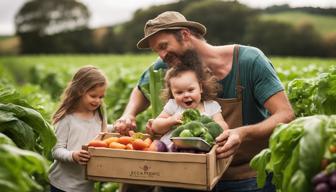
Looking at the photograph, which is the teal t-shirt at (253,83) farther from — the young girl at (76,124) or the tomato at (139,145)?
the young girl at (76,124)

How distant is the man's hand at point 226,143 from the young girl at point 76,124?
1425 millimetres

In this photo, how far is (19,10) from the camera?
9762 centimetres

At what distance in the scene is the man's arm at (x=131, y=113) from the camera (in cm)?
487

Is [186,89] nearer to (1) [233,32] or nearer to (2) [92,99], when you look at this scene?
(2) [92,99]

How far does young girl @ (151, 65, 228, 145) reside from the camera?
14.5 ft

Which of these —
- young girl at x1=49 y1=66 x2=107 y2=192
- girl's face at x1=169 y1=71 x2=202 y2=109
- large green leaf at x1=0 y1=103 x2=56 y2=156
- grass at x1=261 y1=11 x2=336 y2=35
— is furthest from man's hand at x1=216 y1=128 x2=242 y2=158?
→ grass at x1=261 y1=11 x2=336 y2=35

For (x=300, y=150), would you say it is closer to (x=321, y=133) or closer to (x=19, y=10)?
(x=321, y=133)

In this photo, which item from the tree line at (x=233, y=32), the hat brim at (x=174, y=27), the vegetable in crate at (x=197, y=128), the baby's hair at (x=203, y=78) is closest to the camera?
the vegetable in crate at (x=197, y=128)

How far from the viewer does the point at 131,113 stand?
5.30m

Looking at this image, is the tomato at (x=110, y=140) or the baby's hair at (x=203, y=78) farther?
the baby's hair at (x=203, y=78)

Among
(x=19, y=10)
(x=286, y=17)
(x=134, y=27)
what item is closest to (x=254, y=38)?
(x=286, y=17)

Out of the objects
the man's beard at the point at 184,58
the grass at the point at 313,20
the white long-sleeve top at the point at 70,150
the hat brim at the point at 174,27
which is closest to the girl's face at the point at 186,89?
the man's beard at the point at 184,58

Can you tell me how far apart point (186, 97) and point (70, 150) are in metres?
1.16

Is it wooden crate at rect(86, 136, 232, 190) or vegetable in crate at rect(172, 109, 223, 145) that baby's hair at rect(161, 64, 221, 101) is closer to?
vegetable in crate at rect(172, 109, 223, 145)
